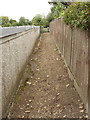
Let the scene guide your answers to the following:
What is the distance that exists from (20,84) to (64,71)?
1656mm

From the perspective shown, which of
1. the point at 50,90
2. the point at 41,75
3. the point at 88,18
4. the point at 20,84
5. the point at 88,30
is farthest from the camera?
the point at 41,75

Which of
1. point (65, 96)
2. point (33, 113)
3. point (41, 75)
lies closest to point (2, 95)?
point (33, 113)

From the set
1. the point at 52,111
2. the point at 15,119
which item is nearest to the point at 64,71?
the point at 52,111

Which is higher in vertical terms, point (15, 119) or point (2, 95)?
point (2, 95)

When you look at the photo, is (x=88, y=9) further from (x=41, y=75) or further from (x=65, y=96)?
(x=41, y=75)

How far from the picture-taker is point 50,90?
13.9 feet

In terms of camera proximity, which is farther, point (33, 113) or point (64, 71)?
point (64, 71)

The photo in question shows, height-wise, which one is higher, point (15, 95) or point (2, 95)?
point (2, 95)

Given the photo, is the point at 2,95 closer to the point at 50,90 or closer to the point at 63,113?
the point at 63,113

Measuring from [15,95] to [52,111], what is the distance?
3.61 feet

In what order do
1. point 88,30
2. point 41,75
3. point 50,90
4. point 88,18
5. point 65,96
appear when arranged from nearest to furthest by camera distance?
1. point 88,18
2. point 88,30
3. point 65,96
4. point 50,90
5. point 41,75

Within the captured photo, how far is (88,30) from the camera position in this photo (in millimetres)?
2986

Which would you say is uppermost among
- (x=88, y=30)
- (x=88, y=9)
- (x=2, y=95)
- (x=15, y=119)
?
(x=88, y=9)

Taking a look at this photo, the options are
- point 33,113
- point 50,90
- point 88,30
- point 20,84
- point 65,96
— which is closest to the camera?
point 88,30
